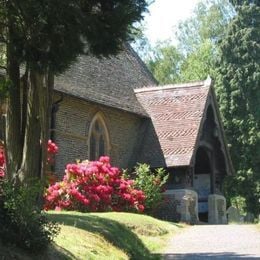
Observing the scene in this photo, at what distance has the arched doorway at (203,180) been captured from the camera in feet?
96.2

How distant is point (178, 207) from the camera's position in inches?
966

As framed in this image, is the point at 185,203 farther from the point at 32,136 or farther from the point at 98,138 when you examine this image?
the point at 32,136

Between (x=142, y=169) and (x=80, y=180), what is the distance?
4970 millimetres

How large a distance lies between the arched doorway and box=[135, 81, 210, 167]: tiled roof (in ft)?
10.3

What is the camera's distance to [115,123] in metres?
25.5

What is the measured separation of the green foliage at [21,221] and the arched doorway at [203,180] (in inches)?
832

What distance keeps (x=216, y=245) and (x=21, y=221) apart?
7194 mm

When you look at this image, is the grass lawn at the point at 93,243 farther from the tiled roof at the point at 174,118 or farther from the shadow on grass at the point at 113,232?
the tiled roof at the point at 174,118

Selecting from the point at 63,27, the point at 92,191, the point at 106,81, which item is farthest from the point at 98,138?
the point at 63,27

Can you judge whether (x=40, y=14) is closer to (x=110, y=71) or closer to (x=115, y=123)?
(x=115, y=123)

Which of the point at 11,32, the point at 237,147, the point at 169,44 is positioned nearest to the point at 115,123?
the point at 237,147

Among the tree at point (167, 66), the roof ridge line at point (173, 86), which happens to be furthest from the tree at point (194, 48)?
the roof ridge line at point (173, 86)

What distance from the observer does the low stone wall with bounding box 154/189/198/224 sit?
24.3m

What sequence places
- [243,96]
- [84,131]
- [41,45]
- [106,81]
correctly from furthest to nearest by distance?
[243,96] → [106,81] → [84,131] → [41,45]
